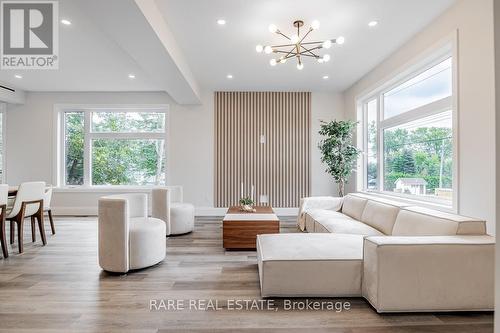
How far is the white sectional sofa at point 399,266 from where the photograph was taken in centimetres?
200

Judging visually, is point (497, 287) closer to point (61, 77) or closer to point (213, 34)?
point (213, 34)

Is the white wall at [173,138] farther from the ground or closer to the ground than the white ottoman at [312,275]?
farther from the ground

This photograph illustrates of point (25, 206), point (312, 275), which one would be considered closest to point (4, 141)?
point (25, 206)

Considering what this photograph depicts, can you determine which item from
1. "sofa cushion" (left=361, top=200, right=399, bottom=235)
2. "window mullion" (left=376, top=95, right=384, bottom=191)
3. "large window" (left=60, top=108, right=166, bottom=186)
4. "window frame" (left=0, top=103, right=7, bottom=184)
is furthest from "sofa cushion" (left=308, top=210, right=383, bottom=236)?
"window frame" (left=0, top=103, right=7, bottom=184)

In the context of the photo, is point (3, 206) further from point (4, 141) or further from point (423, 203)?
point (423, 203)

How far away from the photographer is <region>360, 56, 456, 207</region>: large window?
3.48m

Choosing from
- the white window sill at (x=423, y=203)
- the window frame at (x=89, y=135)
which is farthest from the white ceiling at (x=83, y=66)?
the white window sill at (x=423, y=203)

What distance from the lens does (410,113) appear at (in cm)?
413

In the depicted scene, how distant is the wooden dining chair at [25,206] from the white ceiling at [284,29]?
278cm

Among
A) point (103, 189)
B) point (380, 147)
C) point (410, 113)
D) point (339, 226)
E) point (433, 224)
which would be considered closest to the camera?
point (433, 224)

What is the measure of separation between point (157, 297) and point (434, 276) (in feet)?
6.96

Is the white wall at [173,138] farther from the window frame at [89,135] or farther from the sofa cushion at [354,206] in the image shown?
the sofa cushion at [354,206]

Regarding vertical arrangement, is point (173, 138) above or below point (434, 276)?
above

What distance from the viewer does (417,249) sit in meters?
2.02
